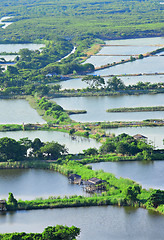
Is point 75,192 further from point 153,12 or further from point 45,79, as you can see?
point 153,12

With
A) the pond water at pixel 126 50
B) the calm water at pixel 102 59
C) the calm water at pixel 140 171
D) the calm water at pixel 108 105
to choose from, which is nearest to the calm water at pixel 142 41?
the pond water at pixel 126 50

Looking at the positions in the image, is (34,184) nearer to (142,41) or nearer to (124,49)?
(124,49)

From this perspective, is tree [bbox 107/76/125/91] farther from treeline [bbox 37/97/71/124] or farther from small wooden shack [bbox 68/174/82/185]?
small wooden shack [bbox 68/174/82/185]

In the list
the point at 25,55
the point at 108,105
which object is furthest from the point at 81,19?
the point at 108,105

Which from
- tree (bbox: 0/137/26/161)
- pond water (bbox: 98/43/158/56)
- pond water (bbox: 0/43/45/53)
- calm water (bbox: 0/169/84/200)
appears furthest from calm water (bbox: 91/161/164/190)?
pond water (bbox: 0/43/45/53)

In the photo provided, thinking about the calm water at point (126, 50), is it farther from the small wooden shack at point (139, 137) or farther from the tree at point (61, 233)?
the tree at point (61, 233)
